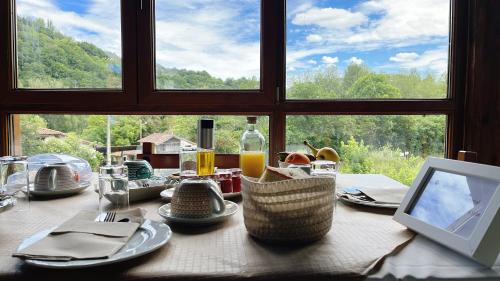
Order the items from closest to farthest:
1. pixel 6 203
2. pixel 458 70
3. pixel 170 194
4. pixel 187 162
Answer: pixel 6 203 → pixel 170 194 → pixel 187 162 → pixel 458 70

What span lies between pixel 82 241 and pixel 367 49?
159 centimetres

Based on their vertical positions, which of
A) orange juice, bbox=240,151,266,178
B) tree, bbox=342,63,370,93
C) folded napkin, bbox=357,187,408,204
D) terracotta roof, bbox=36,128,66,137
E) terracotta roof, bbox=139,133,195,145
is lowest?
folded napkin, bbox=357,187,408,204

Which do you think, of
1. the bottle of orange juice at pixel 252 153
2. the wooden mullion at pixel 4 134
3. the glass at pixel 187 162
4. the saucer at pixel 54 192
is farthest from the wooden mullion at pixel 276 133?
the wooden mullion at pixel 4 134

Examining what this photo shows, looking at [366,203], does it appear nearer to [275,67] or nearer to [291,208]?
[291,208]

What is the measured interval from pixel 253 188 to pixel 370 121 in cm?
134

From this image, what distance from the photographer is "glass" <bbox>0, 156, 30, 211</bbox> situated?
1009 mm

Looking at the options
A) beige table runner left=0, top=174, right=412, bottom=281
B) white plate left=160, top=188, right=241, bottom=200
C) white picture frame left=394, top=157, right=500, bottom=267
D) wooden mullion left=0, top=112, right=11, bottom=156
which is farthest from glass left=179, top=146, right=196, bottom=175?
wooden mullion left=0, top=112, right=11, bottom=156

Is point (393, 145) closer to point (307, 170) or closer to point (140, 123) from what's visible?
point (307, 170)

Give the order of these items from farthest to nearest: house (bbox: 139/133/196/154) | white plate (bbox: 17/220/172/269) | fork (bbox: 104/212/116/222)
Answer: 1. house (bbox: 139/133/196/154)
2. fork (bbox: 104/212/116/222)
3. white plate (bbox: 17/220/172/269)

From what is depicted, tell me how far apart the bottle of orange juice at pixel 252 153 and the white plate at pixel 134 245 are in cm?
50

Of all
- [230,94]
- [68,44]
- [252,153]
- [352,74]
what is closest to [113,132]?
[68,44]

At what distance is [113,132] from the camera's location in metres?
1.94

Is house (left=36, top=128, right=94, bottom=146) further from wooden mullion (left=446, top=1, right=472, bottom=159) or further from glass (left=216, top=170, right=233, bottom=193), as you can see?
wooden mullion (left=446, top=1, right=472, bottom=159)

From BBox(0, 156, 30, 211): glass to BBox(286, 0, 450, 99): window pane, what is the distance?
3.92 ft
